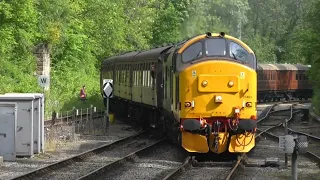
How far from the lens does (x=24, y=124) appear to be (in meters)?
17.0

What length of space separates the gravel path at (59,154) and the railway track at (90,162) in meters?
0.47

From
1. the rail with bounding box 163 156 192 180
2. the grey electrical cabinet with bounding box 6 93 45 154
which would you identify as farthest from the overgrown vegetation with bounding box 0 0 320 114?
the rail with bounding box 163 156 192 180

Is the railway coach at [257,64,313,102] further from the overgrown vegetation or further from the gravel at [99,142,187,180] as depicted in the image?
the gravel at [99,142,187,180]

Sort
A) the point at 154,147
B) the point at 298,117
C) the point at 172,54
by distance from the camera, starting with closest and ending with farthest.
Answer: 1. the point at 172,54
2. the point at 154,147
3. the point at 298,117

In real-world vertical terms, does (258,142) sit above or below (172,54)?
below

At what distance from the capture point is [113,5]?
4762 cm

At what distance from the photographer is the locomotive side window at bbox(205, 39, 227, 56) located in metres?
16.3

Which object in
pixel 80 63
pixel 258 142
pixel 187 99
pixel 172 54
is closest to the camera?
pixel 187 99

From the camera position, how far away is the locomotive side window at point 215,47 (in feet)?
53.6

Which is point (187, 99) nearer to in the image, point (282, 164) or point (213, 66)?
point (213, 66)

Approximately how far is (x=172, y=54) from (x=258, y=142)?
18.6 ft

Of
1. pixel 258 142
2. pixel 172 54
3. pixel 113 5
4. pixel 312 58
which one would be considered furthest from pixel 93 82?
pixel 172 54

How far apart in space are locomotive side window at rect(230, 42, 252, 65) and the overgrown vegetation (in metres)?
11.0

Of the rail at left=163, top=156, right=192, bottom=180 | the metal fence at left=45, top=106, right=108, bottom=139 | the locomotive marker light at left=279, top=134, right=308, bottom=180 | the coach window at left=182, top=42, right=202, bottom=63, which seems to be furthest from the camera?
the metal fence at left=45, top=106, right=108, bottom=139
